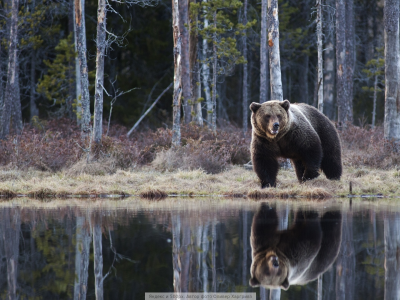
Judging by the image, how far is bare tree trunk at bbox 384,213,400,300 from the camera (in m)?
4.41

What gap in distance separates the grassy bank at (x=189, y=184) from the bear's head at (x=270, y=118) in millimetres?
1215

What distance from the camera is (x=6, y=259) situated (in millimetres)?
5738

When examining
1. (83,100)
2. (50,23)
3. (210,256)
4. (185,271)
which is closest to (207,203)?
(210,256)

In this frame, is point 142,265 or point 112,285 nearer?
point 112,285

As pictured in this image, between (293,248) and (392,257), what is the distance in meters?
1.01

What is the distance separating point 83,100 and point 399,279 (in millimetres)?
12442

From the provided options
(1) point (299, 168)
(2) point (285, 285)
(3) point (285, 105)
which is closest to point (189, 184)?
(1) point (299, 168)

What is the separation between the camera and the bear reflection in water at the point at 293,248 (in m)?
4.81

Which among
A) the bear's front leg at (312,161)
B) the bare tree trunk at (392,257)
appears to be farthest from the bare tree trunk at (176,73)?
the bare tree trunk at (392,257)

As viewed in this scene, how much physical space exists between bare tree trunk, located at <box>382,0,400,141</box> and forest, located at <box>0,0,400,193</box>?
3cm

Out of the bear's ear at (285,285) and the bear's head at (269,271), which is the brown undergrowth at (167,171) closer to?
the bear's head at (269,271)

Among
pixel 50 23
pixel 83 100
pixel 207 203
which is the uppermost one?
pixel 50 23

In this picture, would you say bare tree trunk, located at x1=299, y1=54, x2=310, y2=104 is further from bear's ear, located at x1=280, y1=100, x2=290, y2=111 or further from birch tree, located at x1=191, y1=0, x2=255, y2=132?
bear's ear, located at x1=280, y1=100, x2=290, y2=111

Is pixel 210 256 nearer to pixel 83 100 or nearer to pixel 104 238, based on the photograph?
pixel 104 238
